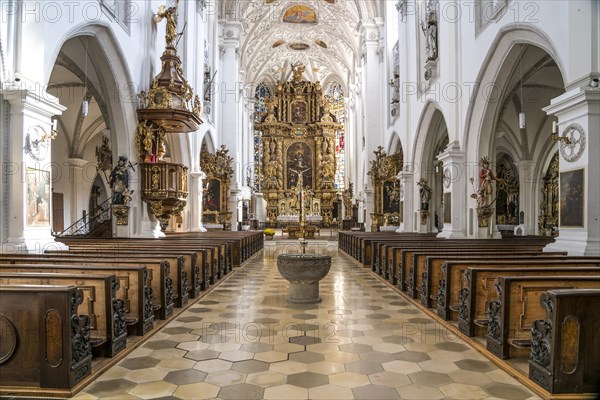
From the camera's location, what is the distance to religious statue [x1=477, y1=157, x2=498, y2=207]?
1006 centimetres

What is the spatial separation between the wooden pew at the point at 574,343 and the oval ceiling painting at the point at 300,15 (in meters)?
26.5

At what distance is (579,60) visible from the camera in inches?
250

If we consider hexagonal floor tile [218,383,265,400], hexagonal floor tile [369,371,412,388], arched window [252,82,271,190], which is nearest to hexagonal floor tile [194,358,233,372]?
hexagonal floor tile [218,383,265,400]

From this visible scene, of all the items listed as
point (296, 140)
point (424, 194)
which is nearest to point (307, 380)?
point (424, 194)

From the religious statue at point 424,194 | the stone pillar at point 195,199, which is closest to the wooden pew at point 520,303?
the religious statue at point 424,194

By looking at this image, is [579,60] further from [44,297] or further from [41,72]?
[41,72]

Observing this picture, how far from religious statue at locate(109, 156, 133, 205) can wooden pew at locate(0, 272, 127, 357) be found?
6.24m

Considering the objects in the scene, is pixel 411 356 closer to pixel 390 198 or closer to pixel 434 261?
pixel 434 261

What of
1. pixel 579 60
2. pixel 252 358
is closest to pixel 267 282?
pixel 252 358

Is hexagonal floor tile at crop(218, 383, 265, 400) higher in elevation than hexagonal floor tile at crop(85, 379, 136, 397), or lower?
lower

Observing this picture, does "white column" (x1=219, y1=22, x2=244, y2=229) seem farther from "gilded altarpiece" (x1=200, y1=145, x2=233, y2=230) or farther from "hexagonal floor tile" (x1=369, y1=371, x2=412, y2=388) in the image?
"hexagonal floor tile" (x1=369, y1=371, x2=412, y2=388)

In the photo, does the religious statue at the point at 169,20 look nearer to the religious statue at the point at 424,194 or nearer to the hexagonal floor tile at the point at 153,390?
the religious statue at the point at 424,194

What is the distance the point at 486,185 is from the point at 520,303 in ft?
21.9

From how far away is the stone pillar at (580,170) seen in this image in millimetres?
6125
